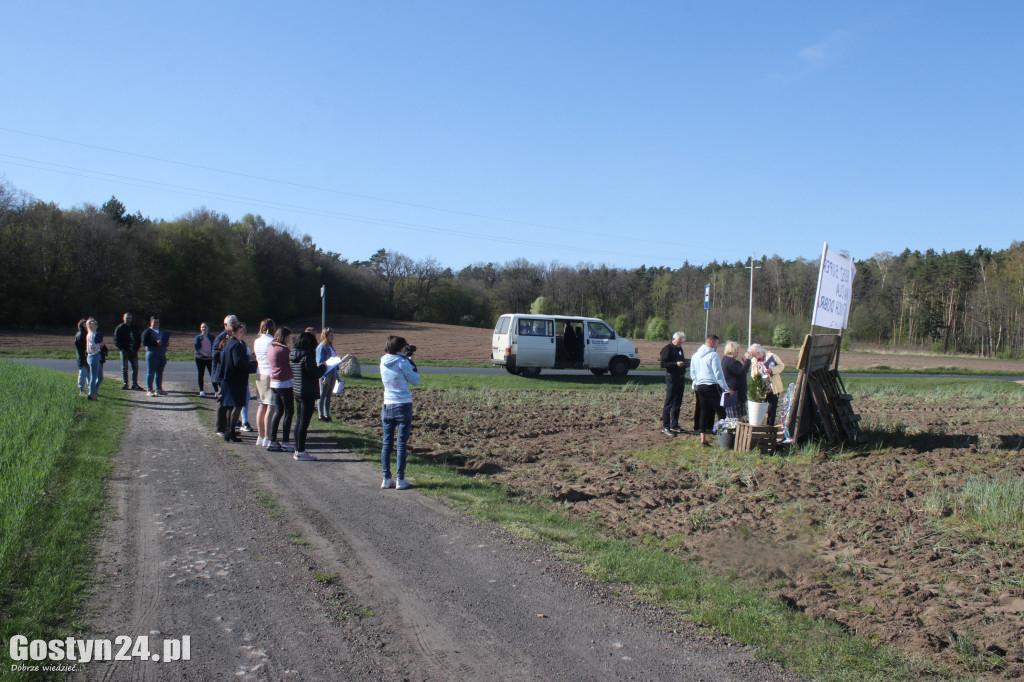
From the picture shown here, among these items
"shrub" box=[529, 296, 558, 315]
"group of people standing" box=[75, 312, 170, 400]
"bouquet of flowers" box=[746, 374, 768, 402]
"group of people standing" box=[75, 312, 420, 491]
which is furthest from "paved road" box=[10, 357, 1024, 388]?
"shrub" box=[529, 296, 558, 315]

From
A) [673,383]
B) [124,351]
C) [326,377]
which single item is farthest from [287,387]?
[124,351]

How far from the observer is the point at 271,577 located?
475 cm

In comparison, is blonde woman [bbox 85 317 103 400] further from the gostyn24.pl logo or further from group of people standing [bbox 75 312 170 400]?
the gostyn24.pl logo

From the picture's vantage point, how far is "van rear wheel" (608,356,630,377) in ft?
75.3

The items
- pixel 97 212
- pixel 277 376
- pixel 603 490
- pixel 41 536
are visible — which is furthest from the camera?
pixel 97 212

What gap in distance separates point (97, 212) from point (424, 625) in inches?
2219

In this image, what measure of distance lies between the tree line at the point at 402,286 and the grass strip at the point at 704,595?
156 ft

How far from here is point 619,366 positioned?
75.5 ft

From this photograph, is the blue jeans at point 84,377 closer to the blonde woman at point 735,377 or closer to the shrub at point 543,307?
the blonde woman at point 735,377

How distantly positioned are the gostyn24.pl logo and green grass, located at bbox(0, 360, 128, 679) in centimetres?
8

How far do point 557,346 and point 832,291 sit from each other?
13.2m

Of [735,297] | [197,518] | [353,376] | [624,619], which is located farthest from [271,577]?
[735,297]

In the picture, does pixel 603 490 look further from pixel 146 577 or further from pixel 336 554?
pixel 146 577

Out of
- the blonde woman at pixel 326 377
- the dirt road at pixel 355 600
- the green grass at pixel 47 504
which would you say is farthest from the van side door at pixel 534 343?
the dirt road at pixel 355 600
